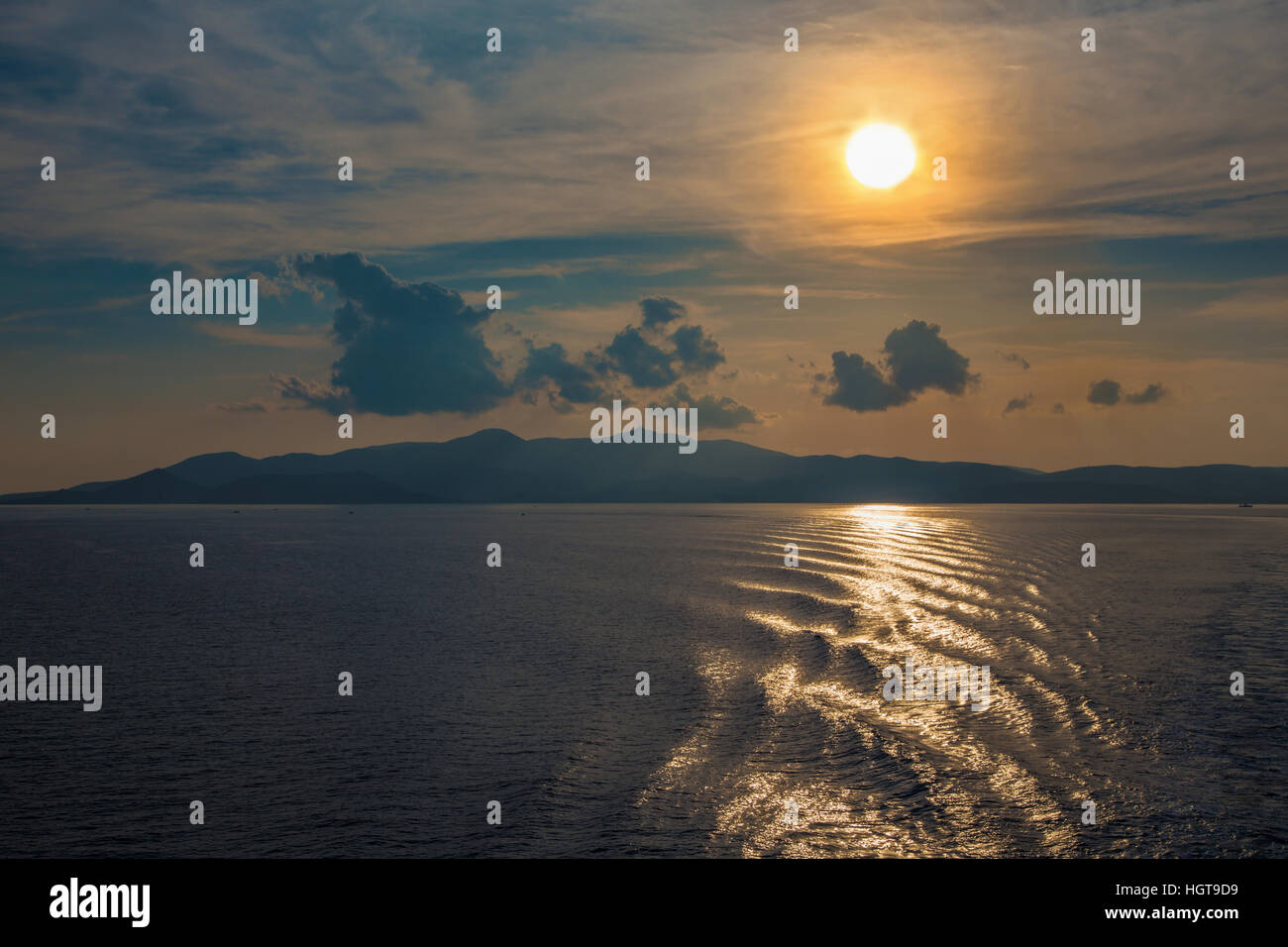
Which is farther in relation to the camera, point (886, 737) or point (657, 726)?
point (657, 726)

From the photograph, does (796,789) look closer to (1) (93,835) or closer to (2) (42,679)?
(1) (93,835)

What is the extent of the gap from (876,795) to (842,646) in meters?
22.8

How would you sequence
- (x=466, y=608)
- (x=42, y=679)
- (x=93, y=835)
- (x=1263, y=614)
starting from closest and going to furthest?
(x=93, y=835) < (x=42, y=679) < (x=1263, y=614) < (x=466, y=608)

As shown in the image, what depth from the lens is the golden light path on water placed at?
73.1ft

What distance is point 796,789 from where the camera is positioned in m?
25.1

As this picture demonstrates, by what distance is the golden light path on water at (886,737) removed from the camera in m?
22.3

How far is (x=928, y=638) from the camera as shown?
49.0m

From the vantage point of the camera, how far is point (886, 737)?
30.1 m

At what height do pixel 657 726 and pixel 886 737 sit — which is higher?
pixel 657 726

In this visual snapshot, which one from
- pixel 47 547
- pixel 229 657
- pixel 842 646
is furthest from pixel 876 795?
pixel 47 547

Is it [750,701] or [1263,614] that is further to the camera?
[1263,614]
